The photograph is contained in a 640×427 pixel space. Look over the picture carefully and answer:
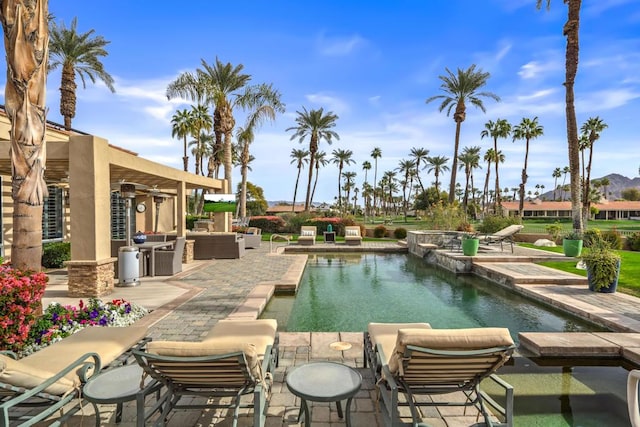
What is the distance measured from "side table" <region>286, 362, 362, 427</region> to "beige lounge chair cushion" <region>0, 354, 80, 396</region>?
173cm

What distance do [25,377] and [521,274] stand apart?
1012cm

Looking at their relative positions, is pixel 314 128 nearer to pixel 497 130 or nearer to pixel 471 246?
pixel 471 246

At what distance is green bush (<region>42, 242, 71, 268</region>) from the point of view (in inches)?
427

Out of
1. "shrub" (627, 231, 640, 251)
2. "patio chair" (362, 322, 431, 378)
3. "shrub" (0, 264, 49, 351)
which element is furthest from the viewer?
"shrub" (627, 231, 640, 251)

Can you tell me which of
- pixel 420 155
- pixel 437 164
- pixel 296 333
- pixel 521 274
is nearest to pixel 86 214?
pixel 296 333

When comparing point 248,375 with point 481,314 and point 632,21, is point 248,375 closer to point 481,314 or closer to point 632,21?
point 481,314

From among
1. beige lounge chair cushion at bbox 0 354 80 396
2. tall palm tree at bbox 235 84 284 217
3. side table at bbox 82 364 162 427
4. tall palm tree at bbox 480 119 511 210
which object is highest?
tall palm tree at bbox 480 119 511 210

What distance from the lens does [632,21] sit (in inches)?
498

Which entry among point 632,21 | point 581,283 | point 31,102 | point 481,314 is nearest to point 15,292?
point 31,102

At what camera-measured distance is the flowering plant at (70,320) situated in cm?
428

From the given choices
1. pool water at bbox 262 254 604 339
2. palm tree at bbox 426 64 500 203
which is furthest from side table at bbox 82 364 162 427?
palm tree at bbox 426 64 500 203

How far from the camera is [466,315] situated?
22.0 ft

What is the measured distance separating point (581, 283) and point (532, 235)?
14.8m

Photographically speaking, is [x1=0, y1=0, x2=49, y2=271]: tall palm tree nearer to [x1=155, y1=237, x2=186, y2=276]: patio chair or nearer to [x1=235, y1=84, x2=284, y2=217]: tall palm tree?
[x1=155, y1=237, x2=186, y2=276]: patio chair
